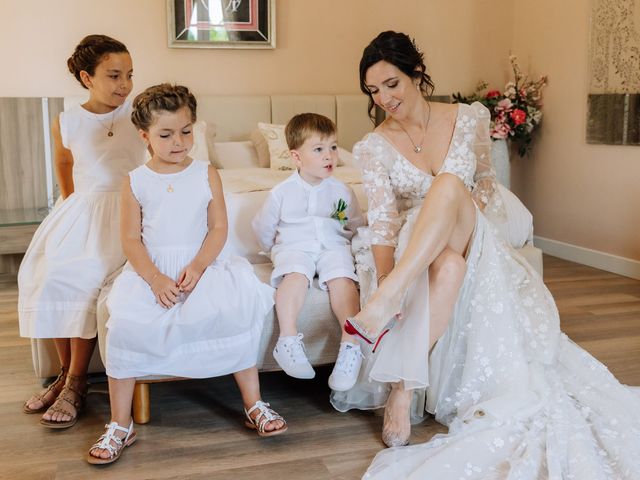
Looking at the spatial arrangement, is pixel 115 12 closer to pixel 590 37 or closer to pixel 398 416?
pixel 590 37

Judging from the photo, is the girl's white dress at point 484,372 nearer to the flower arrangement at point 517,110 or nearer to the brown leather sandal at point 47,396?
the brown leather sandal at point 47,396

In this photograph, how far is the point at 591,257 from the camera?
465 centimetres

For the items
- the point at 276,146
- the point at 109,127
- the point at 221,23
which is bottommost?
the point at 276,146

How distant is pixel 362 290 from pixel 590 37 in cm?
313

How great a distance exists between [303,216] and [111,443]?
959mm

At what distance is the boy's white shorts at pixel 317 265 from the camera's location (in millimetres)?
2289

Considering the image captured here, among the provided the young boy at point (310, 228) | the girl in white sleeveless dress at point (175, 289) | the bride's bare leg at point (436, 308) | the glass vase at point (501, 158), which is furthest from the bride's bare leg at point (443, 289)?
the glass vase at point (501, 158)

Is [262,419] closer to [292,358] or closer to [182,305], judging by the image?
[292,358]

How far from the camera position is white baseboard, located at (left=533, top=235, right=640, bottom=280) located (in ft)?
14.2

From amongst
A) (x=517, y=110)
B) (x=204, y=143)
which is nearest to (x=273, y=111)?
(x=204, y=143)

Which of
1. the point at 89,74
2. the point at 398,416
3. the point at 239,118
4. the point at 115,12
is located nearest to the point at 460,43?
the point at 239,118

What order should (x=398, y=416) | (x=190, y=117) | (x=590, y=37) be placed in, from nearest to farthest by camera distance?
(x=398, y=416), (x=190, y=117), (x=590, y=37)

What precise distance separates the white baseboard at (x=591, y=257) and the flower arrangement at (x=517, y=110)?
0.69m

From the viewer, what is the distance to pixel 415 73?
2.33 m
